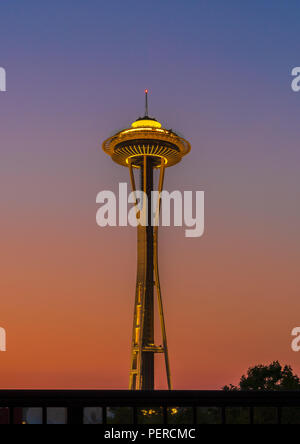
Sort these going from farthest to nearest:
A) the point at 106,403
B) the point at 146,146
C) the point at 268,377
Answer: the point at 146,146 < the point at 268,377 < the point at 106,403

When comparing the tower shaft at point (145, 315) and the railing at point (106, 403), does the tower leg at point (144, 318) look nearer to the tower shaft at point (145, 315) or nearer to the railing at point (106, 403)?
the tower shaft at point (145, 315)

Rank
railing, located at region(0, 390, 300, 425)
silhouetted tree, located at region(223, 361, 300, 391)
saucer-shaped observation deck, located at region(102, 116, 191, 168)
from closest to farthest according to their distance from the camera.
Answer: railing, located at region(0, 390, 300, 425) < silhouetted tree, located at region(223, 361, 300, 391) < saucer-shaped observation deck, located at region(102, 116, 191, 168)

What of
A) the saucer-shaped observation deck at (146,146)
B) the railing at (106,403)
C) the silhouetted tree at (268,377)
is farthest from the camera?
the saucer-shaped observation deck at (146,146)

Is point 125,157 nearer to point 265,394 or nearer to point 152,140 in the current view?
point 152,140

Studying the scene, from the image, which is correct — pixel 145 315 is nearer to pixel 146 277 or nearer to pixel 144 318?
pixel 144 318

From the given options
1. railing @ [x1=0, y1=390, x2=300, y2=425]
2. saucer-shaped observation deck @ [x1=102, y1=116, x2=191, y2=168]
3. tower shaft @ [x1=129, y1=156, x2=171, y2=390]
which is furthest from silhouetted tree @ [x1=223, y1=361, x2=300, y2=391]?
railing @ [x1=0, y1=390, x2=300, y2=425]

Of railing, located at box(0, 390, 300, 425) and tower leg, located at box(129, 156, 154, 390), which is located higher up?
tower leg, located at box(129, 156, 154, 390)

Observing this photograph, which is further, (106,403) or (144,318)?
(144,318)

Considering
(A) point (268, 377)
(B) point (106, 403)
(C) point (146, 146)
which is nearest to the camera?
(B) point (106, 403)

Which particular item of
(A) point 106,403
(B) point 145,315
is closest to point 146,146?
(B) point 145,315

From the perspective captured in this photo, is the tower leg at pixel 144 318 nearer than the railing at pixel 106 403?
No

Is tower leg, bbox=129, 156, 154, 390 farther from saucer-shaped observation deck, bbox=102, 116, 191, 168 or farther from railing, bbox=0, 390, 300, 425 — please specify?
railing, bbox=0, 390, 300, 425

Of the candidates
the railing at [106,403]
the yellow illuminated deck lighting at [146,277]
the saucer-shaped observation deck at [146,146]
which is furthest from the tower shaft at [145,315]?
the railing at [106,403]

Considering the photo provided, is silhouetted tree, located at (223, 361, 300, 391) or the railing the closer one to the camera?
the railing
